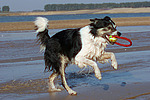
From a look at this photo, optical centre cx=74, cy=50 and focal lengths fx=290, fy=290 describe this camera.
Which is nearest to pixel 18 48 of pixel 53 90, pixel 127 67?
pixel 127 67

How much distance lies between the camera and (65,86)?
247 inches

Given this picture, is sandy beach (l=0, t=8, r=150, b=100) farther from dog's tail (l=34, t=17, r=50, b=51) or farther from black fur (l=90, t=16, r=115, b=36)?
black fur (l=90, t=16, r=115, b=36)

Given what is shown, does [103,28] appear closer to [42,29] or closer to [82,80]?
[42,29]

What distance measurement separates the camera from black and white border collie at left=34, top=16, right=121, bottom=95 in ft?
20.2

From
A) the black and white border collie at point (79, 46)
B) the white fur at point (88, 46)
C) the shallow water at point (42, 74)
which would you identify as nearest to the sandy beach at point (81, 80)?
the shallow water at point (42, 74)

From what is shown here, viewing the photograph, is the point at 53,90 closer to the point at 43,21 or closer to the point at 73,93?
→ the point at 73,93

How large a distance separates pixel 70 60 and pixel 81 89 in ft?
2.28

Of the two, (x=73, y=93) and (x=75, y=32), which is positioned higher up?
(x=75, y=32)

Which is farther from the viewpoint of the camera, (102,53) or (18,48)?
(18,48)

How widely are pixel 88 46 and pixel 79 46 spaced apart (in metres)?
0.21

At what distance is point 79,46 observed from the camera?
629cm

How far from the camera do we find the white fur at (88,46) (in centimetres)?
621

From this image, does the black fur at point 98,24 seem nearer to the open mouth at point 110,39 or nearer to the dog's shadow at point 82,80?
the open mouth at point 110,39

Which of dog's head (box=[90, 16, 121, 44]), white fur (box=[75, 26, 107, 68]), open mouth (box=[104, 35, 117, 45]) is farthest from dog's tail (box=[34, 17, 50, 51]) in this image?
open mouth (box=[104, 35, 117, 45])
